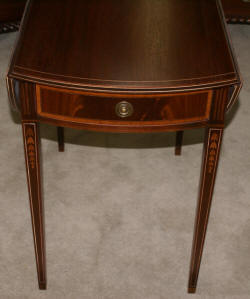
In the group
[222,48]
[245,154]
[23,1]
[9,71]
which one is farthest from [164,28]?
[23,1]

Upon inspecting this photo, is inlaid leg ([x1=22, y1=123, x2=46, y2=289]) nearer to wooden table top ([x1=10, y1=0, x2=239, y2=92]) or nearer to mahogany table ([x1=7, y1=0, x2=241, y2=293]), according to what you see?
mahogany table ([x1=7, y1=0, x2=241, y2=293])

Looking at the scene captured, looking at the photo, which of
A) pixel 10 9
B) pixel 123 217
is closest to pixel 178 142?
pixel 123 217

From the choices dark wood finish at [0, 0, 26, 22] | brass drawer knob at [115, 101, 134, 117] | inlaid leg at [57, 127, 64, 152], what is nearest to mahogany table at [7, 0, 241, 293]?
brass drawer knob at [115, 101, 134, 117]

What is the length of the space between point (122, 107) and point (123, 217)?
846 millimetres

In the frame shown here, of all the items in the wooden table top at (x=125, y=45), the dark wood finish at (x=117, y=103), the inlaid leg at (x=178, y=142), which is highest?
the wooden table top at (x=125, y=45)

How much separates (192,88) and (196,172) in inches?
42.1

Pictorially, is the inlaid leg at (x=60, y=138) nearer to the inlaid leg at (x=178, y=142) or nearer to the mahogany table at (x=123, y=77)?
the inlaid leg at (x=178, y=142)

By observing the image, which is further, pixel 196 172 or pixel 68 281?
pixel 196 172

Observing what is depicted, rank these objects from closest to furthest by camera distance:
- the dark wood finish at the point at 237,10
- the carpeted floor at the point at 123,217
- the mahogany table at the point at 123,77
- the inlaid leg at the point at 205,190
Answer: the mahogany table at the point at 123,77, the inlaid leg at the point at 205,190, the carpeted floor at the point at 123,217, the dark wood finish at the point at 237,10

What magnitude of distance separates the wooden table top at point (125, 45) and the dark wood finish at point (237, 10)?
1.39 m

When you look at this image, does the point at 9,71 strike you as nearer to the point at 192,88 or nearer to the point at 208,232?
the point at 192,88

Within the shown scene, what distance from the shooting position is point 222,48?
5.43ft

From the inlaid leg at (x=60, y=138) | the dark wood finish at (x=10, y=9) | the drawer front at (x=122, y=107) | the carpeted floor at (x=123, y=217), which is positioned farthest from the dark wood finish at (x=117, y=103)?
the dark wood finish at (x=10, y=9)

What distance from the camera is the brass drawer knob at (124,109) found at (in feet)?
5.00
